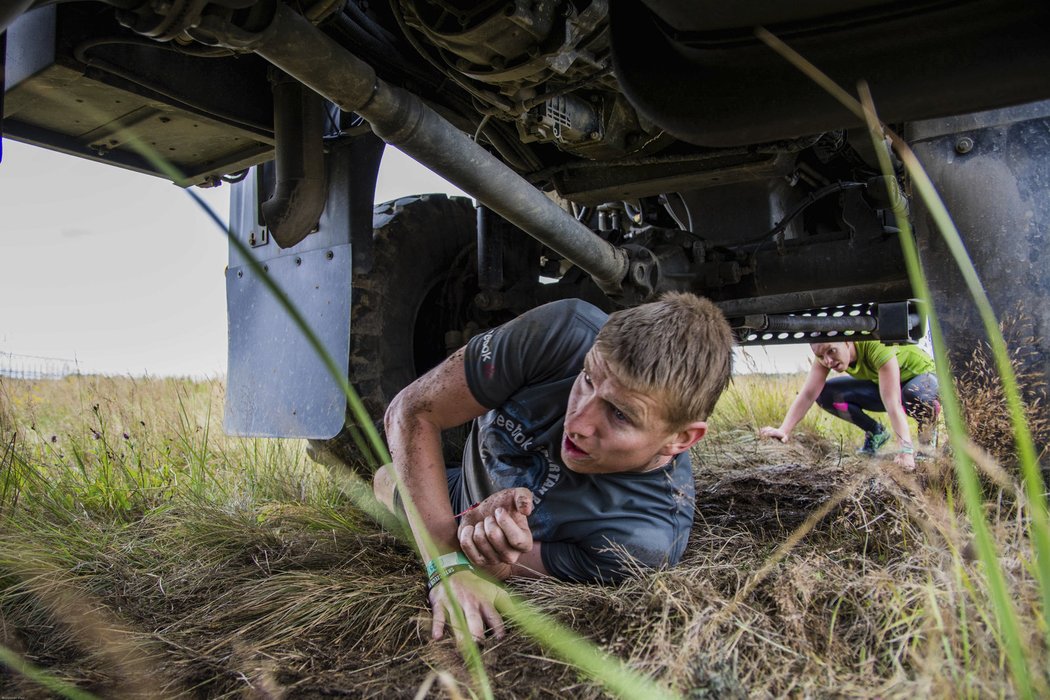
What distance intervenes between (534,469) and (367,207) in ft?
3.03

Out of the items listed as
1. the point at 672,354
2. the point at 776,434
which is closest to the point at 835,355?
the point at 776,434

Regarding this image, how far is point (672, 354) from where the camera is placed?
63.6 inches

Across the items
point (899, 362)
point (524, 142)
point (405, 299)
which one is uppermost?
point (524, 142)

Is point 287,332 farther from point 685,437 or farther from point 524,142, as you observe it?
point 685,437

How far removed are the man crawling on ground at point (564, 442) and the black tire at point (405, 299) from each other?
413 millimetres

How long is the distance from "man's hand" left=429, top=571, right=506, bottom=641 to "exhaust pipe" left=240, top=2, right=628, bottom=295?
0.78m

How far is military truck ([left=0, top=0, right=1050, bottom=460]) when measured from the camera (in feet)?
4.29

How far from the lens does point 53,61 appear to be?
150 cm

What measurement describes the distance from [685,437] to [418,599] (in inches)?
26.4

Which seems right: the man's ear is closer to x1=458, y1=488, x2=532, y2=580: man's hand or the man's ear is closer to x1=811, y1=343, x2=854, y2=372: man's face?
x1=458, y1=488, x2=532, y2=580: man's hand

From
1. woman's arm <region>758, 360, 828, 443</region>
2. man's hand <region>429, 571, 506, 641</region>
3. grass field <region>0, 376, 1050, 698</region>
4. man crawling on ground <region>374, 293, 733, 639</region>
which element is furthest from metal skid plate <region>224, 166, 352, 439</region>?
woman's arm <region>758, 360, 828, 443</region>

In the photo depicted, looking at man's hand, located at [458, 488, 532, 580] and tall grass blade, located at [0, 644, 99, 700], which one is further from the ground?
man's hand, located at [458, 488, 532, 580]

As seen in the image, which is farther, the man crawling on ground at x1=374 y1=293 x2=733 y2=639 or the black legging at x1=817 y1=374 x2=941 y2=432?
the black legging at x1=817 y1=374 x2=941 y2=432

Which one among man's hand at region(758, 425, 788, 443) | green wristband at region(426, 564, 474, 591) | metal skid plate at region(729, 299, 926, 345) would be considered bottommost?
green wristband at region(426, 564, 474, 591)
